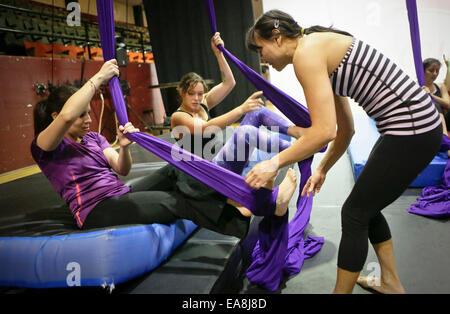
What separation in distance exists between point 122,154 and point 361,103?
1047 millimetres

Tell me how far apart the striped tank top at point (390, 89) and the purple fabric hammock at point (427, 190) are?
0.82 metres

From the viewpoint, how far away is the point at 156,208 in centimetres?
143

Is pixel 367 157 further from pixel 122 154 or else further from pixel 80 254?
pixel 80 254

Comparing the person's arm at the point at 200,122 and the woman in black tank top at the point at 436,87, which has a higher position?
the woman in black tank top at the point at 436,87

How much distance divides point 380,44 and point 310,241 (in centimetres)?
409

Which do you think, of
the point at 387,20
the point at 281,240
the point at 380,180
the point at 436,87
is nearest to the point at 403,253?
the point at 281,240

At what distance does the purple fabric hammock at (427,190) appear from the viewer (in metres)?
1.76

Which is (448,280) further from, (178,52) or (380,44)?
(178,52)

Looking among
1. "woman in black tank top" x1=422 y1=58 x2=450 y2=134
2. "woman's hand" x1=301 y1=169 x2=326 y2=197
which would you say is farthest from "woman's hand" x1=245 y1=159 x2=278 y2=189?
"woman in black tank top" x1=422 y1=58 x2=450 y2=134

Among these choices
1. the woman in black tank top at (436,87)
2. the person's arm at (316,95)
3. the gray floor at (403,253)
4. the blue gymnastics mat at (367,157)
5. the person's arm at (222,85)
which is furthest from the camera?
the woman in black tank top at (436,87)

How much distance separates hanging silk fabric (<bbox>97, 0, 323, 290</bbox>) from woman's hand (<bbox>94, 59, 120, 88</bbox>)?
0.10ft

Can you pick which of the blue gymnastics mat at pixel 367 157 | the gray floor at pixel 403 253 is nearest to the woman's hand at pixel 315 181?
the gray floor at pixel 403 253

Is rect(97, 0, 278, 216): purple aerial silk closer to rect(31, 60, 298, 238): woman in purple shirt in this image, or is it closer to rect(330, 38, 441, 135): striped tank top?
rect(31, 60, 298, 238): woman in purple shirt

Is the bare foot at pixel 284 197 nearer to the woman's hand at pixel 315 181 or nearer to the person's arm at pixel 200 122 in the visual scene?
the woman's hand at pixel 315 181
